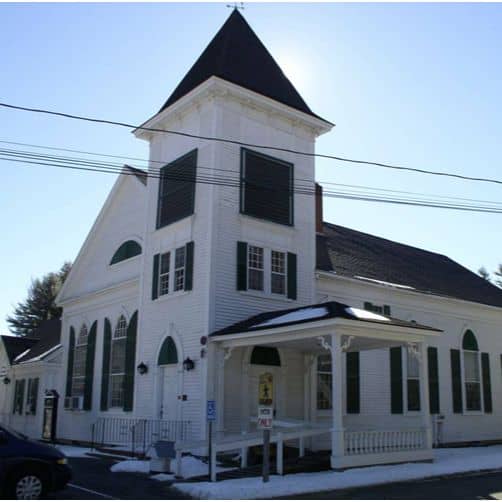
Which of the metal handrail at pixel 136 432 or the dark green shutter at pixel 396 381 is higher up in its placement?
the dark green shutter at pixel 396 381

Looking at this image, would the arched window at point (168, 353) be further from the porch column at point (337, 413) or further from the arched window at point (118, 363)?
the porch column at point (337, 413)

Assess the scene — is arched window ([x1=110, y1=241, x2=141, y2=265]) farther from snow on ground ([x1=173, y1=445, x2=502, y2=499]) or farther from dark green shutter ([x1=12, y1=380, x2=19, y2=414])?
snow on ground ([x1=173, y1=445, x2=502, y2=499])

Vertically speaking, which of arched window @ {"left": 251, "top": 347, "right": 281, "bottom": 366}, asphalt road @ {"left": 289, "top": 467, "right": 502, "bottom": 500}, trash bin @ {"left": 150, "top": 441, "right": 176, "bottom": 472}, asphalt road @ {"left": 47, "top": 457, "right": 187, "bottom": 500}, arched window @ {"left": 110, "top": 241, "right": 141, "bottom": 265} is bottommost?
asphalt road @ {"left": 47, "top": 457, "right": 187, "bottom": 500}

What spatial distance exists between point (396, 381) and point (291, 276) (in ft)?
21.5

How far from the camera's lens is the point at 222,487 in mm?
12750

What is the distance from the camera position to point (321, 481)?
13.6m

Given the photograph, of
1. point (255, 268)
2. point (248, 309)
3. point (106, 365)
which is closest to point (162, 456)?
point (248, 309)

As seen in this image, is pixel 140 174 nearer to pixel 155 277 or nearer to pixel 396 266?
pixel 155 277

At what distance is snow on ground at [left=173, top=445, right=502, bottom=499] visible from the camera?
41.1 feet

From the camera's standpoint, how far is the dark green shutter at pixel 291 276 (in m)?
21.3

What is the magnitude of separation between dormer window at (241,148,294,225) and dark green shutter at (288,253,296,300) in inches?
48.8

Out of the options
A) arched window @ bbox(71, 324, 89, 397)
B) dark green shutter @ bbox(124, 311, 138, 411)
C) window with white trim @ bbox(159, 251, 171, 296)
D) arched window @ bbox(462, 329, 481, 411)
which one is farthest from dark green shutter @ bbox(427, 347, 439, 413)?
arched window @ bbox(71, 324, 89, 397)

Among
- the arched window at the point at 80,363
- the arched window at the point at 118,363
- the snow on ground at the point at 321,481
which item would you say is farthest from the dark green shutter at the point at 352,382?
the arched window at the point at 80,363

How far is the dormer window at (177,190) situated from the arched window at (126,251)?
276cm
